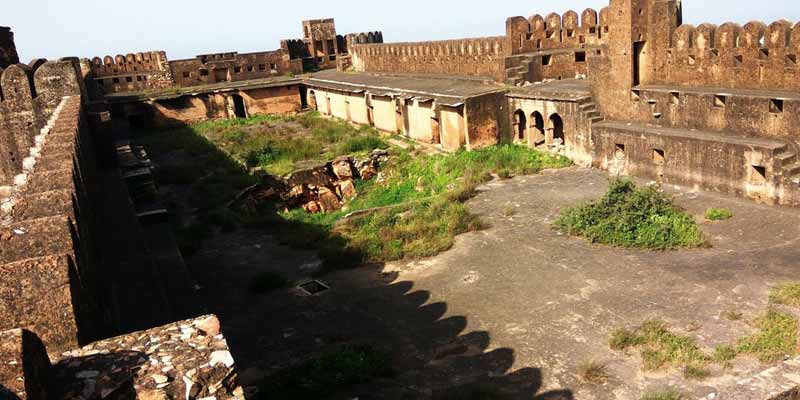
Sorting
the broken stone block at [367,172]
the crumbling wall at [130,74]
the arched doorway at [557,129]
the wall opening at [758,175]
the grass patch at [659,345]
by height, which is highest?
the crumbling wall at [130,74]

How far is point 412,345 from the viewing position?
798 centimetres

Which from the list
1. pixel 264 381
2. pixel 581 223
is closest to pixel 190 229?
pixel 264 381

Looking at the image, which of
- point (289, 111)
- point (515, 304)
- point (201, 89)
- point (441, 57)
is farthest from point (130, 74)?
point (515, 304)

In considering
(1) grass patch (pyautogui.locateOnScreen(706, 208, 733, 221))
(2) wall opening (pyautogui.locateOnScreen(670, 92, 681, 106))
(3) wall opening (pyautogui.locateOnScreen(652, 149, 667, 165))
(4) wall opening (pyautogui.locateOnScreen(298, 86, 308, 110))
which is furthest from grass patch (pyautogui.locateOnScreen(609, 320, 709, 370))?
(4) wall opening (pyautogui.locateOnScreen(298, 86, 308, 110))

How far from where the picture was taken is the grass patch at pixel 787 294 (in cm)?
782

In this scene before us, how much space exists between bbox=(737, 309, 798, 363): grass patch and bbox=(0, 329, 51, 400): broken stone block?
22.1 ft

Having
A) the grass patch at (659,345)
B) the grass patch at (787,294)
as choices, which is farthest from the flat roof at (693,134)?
the grass patch at (659,345)

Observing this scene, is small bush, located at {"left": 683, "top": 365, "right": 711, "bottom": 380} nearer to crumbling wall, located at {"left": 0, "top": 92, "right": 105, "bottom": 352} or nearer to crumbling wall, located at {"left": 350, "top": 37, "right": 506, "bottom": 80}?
crumbling wall, located at {"left": 0, "top": 92, "right": 105, "bottom": 352}

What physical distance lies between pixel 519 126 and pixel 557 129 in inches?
44.3

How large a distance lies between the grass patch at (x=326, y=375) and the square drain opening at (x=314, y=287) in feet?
8.55

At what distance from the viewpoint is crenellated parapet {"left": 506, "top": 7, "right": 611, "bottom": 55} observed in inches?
731

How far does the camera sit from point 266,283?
33.7ft

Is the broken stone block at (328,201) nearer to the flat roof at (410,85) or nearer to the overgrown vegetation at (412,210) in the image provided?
the overgrown vegetation at (412,210)

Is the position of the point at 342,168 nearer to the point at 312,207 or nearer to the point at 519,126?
the point at 312,207
